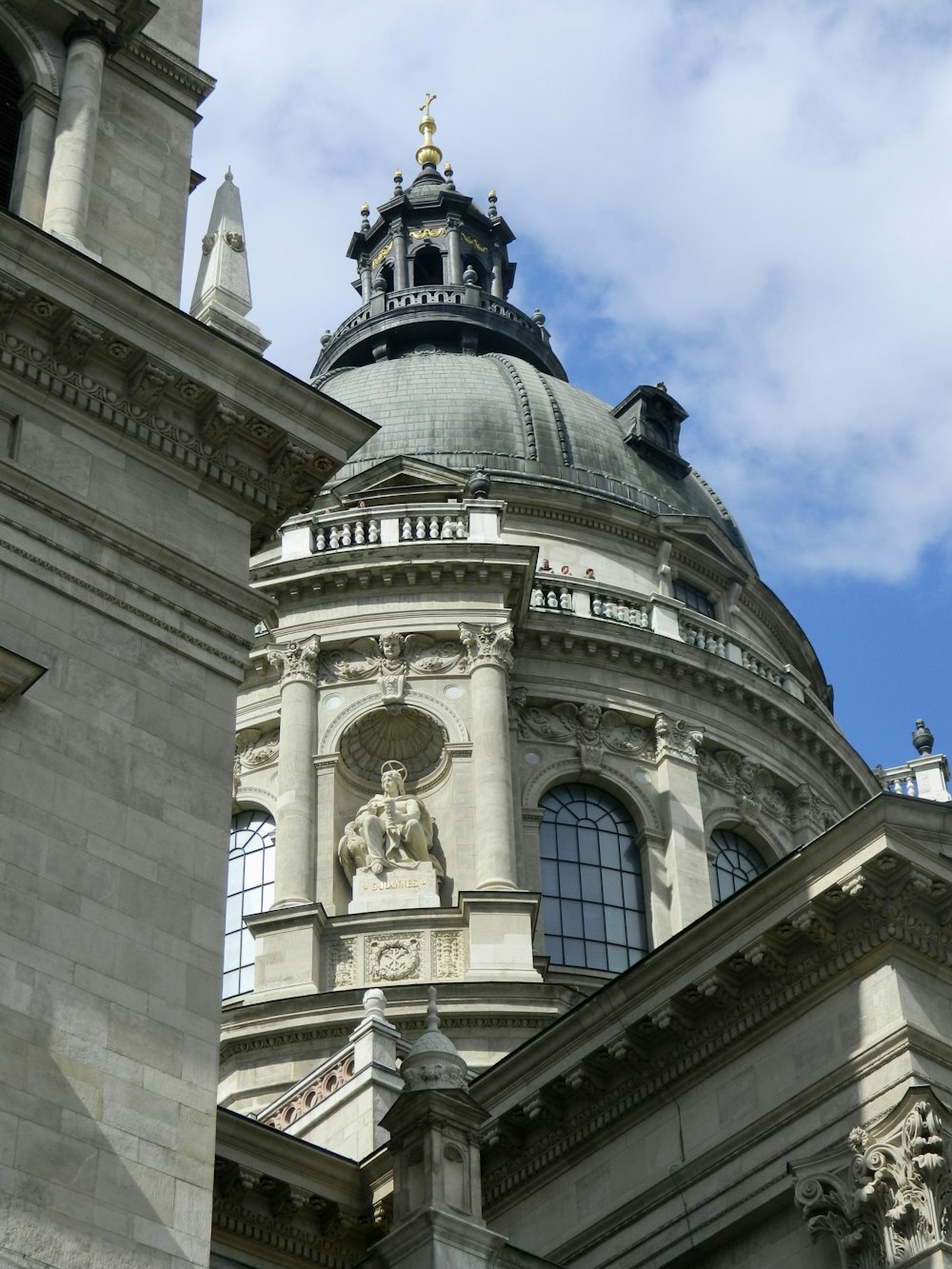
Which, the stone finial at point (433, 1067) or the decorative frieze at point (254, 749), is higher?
the decorative frieze at point (254, 749)

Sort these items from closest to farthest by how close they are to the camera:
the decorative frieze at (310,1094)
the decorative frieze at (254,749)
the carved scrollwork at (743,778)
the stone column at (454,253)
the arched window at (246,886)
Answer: the decorative frieze at (310,1094) → the arched window at (246,886) → the decorative frieze at (254,749) → the carved scrollwork at (743,778) → the stone column at (454,253)

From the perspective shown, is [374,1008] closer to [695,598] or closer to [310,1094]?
[310,1094]

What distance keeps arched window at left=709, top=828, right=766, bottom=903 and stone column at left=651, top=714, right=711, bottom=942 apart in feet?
2.30

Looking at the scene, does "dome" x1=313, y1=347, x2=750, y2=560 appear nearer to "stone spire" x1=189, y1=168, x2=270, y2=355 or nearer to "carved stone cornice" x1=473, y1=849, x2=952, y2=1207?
"stone spire" x1=189, y1=168, x2=270, y2=355

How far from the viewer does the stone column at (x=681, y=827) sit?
38406 mm

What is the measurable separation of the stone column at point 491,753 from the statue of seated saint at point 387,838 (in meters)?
0.94

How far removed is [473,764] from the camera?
38.2 meters

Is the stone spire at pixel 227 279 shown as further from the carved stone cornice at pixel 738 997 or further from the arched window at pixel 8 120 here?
the carved stone cornice at pixel 738 997

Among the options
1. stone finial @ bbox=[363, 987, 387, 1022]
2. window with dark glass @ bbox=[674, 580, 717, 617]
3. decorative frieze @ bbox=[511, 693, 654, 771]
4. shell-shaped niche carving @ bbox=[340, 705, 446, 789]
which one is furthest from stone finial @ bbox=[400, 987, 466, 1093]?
window with dark glass @ bbox=[674, 580, 717, 617]

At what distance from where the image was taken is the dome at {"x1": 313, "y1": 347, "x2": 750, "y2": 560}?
151 feet

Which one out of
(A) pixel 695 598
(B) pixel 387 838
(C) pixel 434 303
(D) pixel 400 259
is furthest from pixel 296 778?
(D) pixel 400 259

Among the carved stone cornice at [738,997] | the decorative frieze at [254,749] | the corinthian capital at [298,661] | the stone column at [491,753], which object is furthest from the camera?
the decorative frieze at [254,749]

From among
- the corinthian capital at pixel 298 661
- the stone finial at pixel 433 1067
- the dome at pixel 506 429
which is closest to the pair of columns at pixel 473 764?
the corinthian capital at pixel 298 661

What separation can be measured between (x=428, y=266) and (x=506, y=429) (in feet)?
39.6
